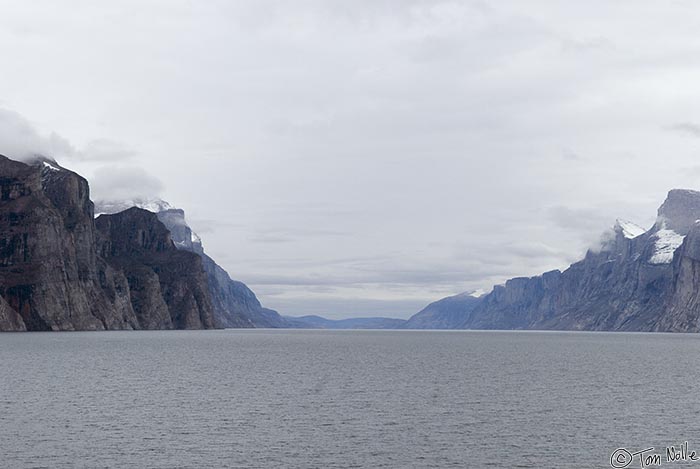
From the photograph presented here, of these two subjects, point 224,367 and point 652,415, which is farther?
point 224,367

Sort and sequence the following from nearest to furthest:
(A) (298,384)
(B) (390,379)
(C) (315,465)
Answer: (C) (315,465), (A) (298,384), (B) (390,379)

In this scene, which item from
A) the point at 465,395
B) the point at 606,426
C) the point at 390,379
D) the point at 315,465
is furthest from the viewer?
the point at 390,379

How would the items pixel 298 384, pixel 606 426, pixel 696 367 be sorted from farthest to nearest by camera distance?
1. pixel 696 367
2. pixel 298 384
3. pixel 606 426

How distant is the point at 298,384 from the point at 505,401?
1265 inches

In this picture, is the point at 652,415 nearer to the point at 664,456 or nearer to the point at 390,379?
the point at 664,456

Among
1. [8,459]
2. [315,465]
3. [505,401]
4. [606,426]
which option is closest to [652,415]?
[606,426]

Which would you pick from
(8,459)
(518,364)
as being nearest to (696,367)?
(518,364)

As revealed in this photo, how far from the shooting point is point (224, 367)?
499 ft

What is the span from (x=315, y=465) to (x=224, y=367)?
93.8m

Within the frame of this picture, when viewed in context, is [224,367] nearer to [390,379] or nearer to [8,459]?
[390,379]

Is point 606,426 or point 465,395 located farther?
point 465,395

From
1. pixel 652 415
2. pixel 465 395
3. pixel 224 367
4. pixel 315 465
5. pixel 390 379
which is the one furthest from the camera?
pixel 224 367

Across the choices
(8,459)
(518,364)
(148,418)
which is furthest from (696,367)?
(8,459)

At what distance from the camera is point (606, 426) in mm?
78750
